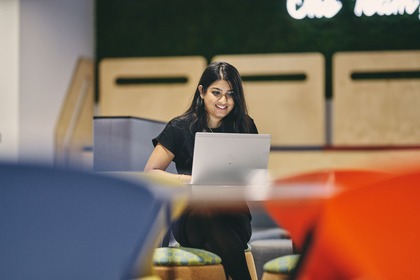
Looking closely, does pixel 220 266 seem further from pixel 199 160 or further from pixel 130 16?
pixel 130 16

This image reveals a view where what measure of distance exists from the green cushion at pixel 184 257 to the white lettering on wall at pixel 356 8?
187 inches

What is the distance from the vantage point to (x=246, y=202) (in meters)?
1.07

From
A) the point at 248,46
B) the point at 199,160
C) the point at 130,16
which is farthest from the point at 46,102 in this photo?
the point at 199,160

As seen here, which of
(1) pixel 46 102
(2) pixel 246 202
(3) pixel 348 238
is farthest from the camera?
(1) pixel 46 102

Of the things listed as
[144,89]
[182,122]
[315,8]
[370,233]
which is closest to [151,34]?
[144,89]

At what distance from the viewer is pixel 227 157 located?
2096mm

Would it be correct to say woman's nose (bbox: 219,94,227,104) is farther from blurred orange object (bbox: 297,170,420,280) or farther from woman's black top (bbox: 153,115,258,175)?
blurred orange object (bbox: 297,170,420,280)

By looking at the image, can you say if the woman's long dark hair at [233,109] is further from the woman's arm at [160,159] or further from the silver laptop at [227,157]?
the silver laptop at [227,157]

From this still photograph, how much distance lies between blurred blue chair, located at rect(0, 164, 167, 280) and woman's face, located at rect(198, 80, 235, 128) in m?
1.74

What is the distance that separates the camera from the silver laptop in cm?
207

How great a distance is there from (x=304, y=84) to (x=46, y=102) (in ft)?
7.46

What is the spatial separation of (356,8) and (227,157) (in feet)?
15.5

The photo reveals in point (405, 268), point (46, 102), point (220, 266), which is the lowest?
point (220, 266)

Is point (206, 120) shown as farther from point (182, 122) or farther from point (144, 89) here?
point (144, 89)
